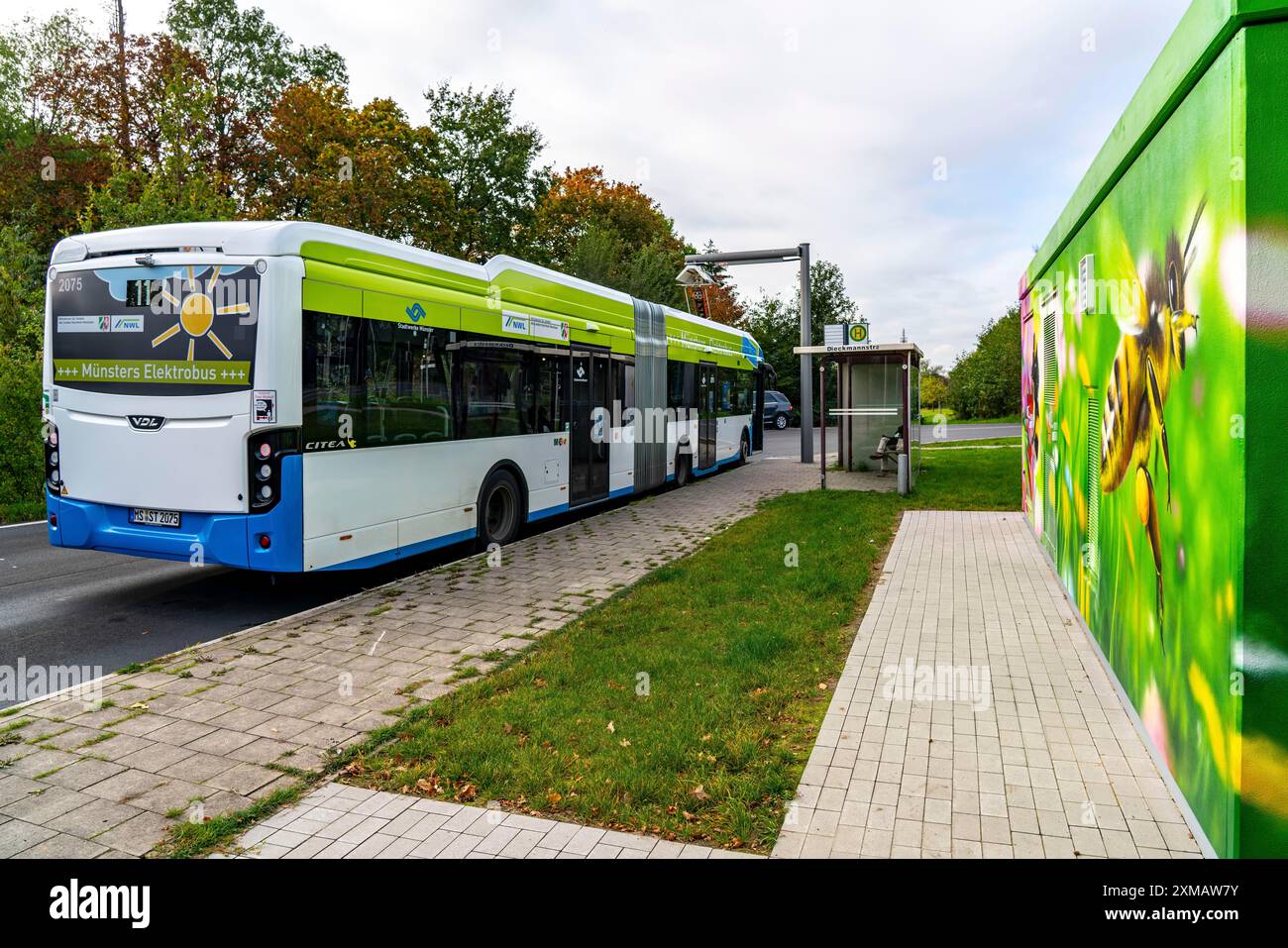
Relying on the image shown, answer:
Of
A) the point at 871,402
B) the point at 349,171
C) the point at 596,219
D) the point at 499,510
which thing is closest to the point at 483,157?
the point at 596,219

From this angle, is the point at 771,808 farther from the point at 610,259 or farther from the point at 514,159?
the point at 514,159

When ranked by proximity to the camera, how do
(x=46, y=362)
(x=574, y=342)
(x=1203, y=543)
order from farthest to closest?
(x=574, y=342) → (x=46, y=362) → (x=1203, y=543)

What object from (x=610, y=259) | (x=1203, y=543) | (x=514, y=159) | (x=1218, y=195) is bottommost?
(x=1203, y=543)

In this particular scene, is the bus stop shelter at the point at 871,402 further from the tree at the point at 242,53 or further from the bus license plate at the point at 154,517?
the tree at the point at 242,53

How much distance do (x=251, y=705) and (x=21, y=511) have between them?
10.2 metres

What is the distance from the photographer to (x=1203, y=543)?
131 inches

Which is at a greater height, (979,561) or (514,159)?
(514,159)

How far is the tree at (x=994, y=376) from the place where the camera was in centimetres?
4438

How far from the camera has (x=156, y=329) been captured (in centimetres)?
711

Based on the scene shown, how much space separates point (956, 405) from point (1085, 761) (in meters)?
47.5

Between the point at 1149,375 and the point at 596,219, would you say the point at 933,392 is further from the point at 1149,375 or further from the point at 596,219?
the point at 1149,375

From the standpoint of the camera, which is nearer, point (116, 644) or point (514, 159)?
point (116, 644)

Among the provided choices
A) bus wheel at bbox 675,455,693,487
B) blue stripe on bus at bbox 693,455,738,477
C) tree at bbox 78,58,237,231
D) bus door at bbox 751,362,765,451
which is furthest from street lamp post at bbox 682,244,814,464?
tree at bbox 78,58,237,231
